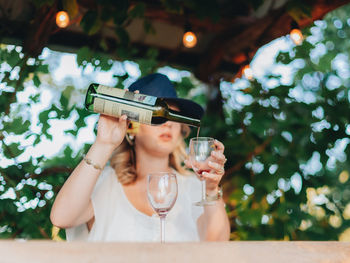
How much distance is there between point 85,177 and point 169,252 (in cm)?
84

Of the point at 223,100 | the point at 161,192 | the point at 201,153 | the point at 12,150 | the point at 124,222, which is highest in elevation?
the point at 223,100

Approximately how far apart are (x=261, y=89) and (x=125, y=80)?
2.75 ft

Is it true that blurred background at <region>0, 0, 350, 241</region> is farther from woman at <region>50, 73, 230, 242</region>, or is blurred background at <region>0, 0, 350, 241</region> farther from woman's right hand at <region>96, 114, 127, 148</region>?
woman's right hand at <region>96, 114, 127, 148</region>

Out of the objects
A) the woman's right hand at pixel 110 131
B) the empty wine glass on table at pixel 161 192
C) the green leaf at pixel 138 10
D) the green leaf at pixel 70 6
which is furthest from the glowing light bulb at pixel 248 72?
the empty wine glass on table at pixel 161 192

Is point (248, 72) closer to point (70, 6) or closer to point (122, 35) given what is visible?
point (122, 35)

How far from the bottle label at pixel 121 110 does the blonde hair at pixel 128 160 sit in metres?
0.53

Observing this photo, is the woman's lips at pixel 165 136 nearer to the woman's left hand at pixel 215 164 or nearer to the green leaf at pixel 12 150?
the woman's left hand at pixel 215 164

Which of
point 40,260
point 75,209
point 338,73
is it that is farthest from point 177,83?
point 40,260

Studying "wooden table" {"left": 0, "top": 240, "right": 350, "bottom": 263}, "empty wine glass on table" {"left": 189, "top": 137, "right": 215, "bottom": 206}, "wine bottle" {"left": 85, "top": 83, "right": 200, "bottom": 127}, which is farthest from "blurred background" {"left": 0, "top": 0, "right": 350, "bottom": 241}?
"wooden table" {"left": 0, "top": 240, "right": 350, "bottom": 263}

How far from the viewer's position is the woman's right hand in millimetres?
1386

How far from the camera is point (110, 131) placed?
1401mm

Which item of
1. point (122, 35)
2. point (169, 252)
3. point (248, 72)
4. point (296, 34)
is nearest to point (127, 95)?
point (169, 252)

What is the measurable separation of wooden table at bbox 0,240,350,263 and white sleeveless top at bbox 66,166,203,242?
3.27 feet

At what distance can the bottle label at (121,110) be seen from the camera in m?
1.25
